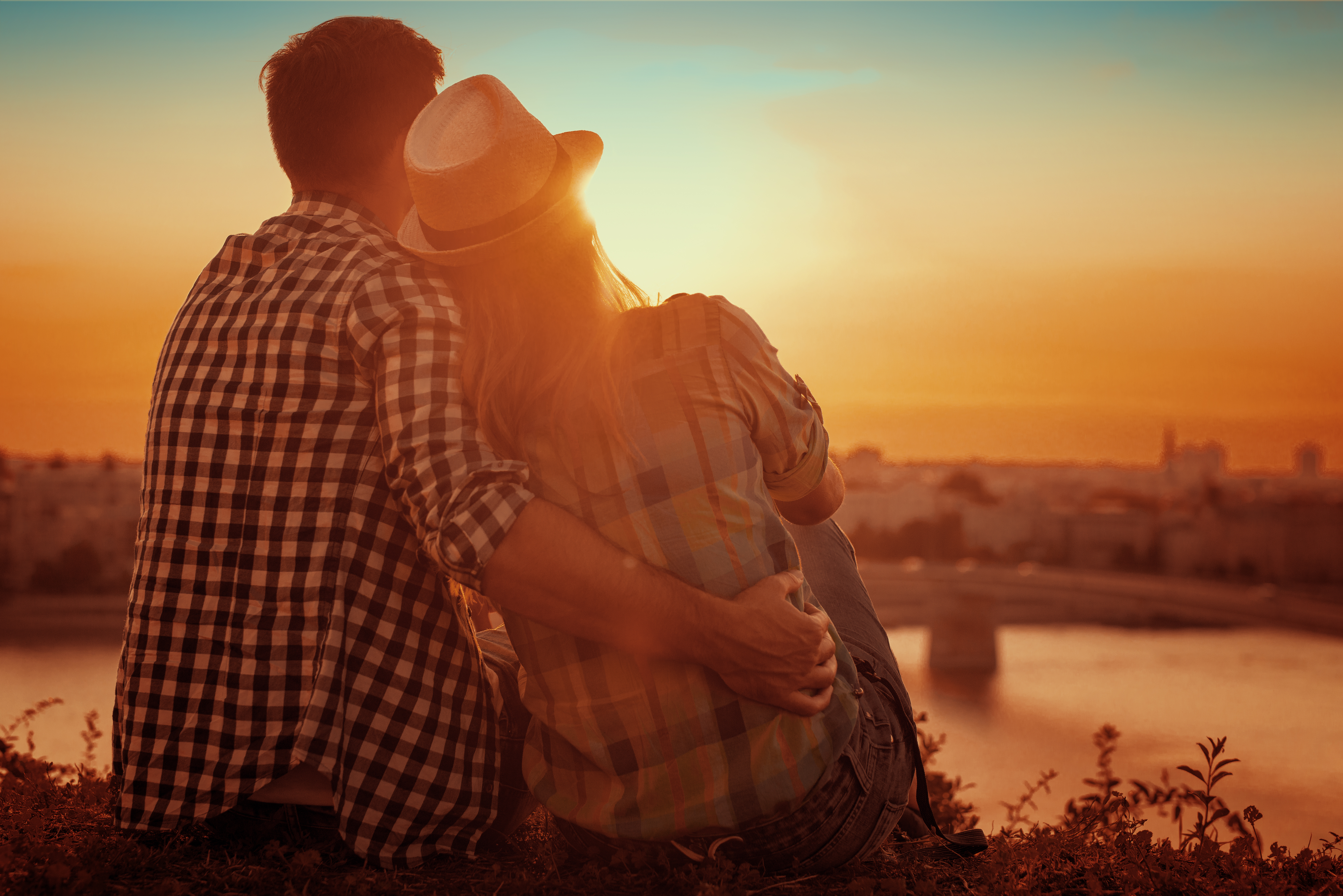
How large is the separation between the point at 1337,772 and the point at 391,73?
27.6 m

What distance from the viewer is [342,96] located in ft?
4.32

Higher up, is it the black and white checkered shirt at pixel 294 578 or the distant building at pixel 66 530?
the black and white checkered shirt at pixel 294 578

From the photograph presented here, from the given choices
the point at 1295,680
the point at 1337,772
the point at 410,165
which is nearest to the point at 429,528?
the point at 410,165

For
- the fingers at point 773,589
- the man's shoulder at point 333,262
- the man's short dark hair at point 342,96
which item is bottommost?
the fingers at point 773,589

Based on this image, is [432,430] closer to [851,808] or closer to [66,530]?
[851,808]

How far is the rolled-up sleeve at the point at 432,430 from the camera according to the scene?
1059 mm

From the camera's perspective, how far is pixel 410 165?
3.88 feet

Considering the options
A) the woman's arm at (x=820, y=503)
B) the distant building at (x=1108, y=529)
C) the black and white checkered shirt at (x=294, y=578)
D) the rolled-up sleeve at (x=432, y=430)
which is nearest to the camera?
the rolled-up sleeve at (x=432, y=430)

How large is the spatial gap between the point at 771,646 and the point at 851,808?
0.29 m

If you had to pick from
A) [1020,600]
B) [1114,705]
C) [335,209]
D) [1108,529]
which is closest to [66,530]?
[1020,600]

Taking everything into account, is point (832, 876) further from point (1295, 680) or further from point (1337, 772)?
point (1295, 680)

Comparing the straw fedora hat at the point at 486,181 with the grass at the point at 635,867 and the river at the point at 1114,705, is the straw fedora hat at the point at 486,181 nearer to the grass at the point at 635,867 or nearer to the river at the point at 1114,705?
the grass at the point at 635,867

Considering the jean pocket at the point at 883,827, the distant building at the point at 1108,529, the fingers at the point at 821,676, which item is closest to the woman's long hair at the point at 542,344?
the fingers at the point at 821,676

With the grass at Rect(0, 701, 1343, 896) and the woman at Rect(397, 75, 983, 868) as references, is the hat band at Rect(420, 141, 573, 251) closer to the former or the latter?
the woman at Rect(397, 75, 983, 868)
